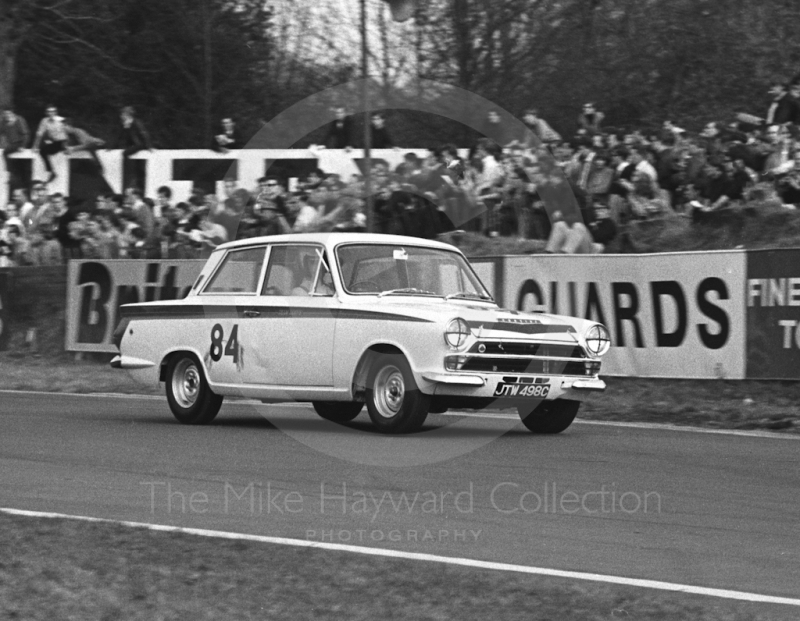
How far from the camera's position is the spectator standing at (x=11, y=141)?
26.5 meters

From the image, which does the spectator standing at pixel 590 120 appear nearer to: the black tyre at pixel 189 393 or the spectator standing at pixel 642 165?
the spectator standing at pixel 642 165

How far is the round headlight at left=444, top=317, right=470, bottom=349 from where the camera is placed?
10562 millimetres

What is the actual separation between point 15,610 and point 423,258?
7293 millimetres

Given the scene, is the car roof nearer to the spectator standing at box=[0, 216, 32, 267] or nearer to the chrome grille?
the chrome grille

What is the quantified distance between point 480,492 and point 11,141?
2113cm

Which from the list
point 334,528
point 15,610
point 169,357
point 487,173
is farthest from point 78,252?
point 15,610

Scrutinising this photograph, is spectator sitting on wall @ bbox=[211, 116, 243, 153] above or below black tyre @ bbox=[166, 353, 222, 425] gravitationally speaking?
above

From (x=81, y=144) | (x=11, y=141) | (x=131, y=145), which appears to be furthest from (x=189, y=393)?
(x=11, y=141)

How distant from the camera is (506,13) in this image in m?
31.8

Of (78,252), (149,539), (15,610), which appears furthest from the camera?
(78,252)

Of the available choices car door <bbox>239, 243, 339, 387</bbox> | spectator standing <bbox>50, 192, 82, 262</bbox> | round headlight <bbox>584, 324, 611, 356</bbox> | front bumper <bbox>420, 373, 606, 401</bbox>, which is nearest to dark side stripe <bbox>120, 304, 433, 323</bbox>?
car door <bbox>239, 243, 339, 387</bbox>

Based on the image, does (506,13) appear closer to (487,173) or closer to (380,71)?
(380,71)

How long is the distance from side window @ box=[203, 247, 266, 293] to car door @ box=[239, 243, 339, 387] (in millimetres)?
153

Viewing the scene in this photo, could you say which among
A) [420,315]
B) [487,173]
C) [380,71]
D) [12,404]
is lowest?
[12,404]
